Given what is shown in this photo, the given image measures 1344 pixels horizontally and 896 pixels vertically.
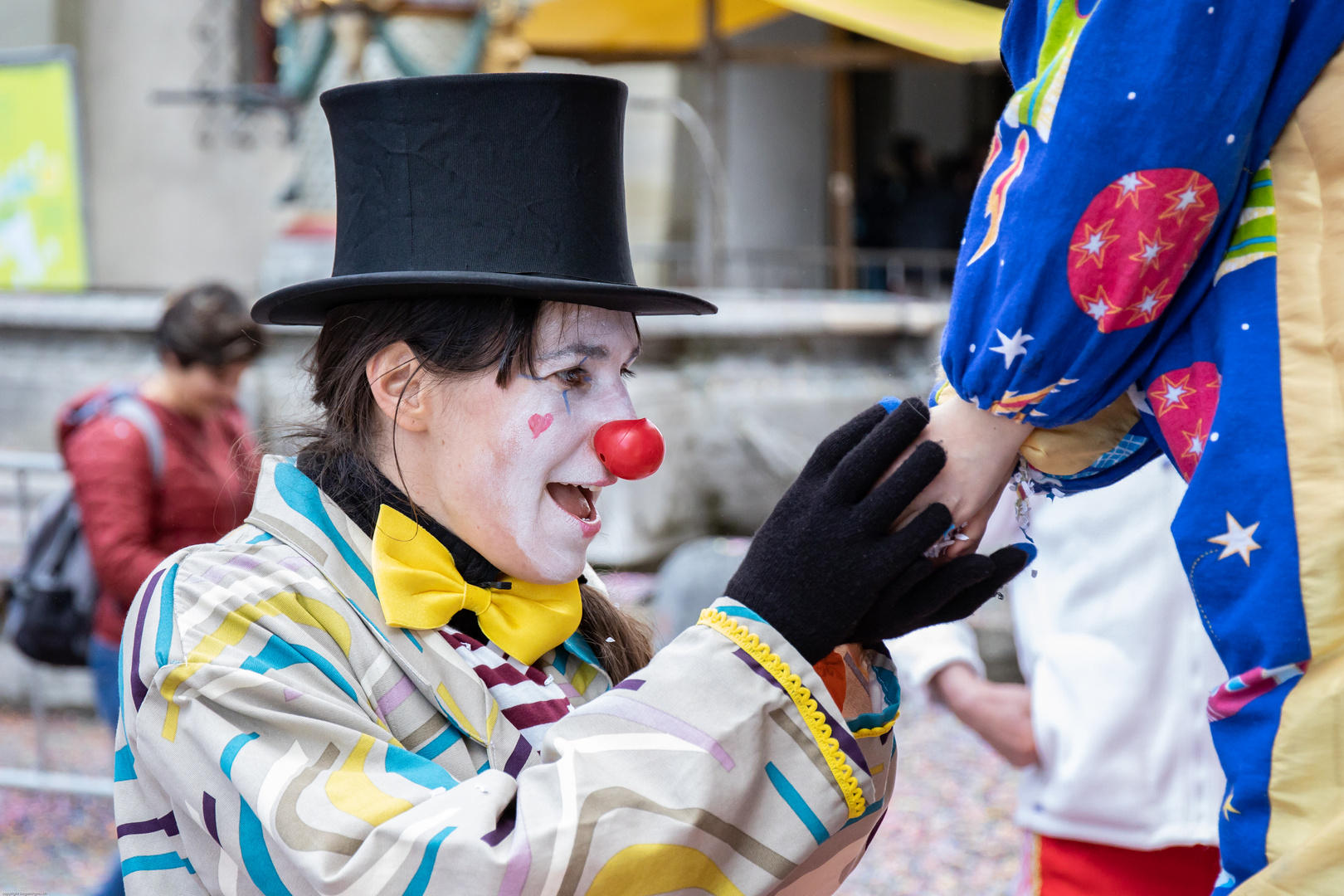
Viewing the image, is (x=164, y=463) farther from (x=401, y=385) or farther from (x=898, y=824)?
(x=898, y=824)

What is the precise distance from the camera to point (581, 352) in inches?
58.2

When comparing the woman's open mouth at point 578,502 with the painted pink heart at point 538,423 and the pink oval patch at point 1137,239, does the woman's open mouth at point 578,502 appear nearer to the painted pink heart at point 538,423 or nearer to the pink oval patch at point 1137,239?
the painted pink heart at point 538,423

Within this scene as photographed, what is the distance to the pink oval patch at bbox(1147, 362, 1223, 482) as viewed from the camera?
1.04 meters

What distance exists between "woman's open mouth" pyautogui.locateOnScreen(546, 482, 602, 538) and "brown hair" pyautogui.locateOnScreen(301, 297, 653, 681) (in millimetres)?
154

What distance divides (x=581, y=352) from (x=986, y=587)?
544 mm

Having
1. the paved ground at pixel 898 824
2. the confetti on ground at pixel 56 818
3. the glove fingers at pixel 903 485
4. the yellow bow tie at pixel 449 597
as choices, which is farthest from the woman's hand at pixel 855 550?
the confetti on ground at pixel 56 818

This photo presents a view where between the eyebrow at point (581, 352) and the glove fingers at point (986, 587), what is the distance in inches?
20.0

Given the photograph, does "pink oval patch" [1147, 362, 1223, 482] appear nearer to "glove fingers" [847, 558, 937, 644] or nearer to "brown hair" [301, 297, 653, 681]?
"glove fingers" [847, 558, 937, 644]

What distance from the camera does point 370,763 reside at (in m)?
1.18

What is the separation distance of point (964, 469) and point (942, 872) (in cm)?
319

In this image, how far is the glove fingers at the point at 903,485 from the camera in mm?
1156

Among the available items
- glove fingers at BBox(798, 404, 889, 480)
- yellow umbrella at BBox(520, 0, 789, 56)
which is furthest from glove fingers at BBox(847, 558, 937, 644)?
yellow umbrella at BBox(520, 0, 789, 56)

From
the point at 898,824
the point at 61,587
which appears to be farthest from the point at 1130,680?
the point at 61,587

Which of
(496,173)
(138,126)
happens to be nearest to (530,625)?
(496,173)
